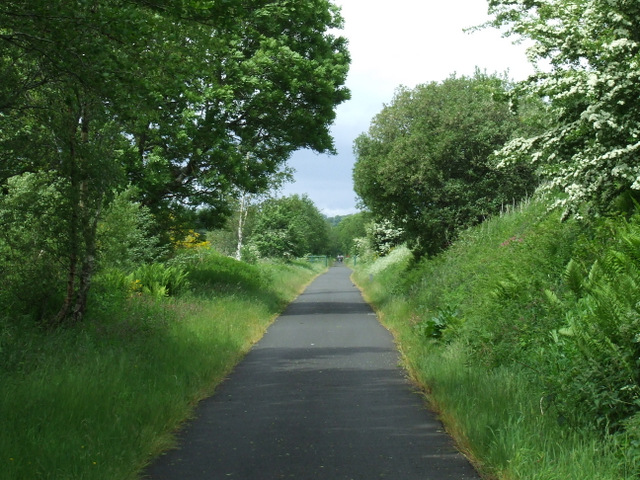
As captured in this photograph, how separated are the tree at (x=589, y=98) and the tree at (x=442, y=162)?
12.6 metres

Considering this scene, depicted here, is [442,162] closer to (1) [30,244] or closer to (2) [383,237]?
(1) [30,244]

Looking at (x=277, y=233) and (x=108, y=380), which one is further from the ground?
(x=277, y=233)

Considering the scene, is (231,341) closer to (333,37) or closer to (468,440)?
(468,440)

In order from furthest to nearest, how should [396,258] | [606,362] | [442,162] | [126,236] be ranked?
[396,258] → [442,162] → [126,236] → [606,362]

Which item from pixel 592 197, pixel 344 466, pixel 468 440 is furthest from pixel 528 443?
pixel 592 197

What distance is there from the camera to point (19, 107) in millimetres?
10625

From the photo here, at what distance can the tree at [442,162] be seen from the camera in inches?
957

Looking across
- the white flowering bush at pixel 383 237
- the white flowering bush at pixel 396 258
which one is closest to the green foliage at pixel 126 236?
the white flowering bush at pixel 396 258

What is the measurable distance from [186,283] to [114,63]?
484 inches

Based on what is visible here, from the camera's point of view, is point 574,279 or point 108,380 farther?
point 574,279

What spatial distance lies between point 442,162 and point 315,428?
1790cm

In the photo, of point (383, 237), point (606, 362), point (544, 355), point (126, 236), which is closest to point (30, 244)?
point (126, 236)

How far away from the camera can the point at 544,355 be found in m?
8.55

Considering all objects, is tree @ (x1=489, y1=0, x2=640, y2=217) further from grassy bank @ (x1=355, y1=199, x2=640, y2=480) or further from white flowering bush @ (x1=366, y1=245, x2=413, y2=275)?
white flowering bush @ (x1=366, y1=245, x2=413, y2=275)
